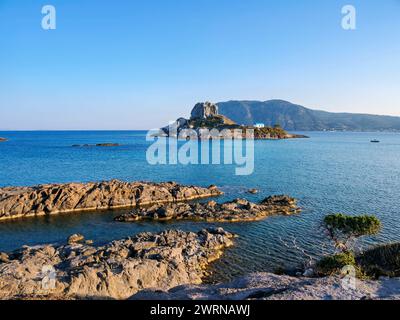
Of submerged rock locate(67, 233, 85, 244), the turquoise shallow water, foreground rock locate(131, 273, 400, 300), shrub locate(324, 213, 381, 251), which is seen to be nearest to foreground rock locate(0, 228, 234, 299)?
the turquoise shallow water

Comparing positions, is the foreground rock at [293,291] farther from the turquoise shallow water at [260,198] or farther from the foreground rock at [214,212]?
the foreground rock at [214,212]

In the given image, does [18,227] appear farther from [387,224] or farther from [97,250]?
[387,224]

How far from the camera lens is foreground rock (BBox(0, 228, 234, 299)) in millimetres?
23469

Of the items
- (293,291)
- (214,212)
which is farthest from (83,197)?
(293,291)

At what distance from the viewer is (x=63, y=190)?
180 ft

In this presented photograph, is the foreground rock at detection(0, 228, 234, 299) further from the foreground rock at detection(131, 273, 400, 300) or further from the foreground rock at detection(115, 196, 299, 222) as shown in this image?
the foreground rock at detection(115, 196, 299, 222)

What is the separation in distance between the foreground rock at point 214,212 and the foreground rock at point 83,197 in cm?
583

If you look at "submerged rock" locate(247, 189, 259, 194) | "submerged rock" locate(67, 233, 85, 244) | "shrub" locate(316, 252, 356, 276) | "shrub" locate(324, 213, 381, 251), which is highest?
"shrub" locate(324, 213, 381, 251)

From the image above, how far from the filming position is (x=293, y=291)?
1650cm

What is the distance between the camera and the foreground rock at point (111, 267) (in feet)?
77.0

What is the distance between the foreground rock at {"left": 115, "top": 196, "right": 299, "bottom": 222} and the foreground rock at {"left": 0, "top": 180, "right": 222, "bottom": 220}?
583 centimetres
